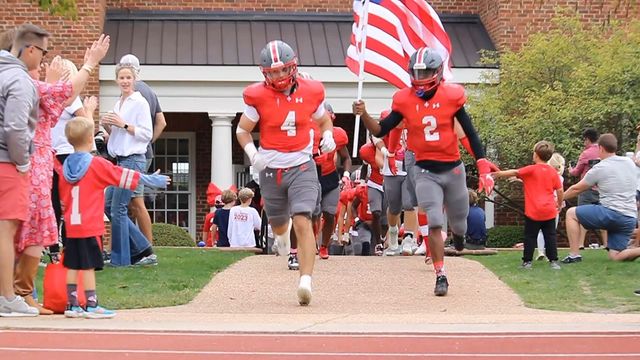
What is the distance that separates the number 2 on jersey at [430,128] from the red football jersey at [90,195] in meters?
3.03

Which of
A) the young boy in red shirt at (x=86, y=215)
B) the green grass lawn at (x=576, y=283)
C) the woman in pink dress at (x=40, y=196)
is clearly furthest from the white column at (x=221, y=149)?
the young boy in red shirt at (x=86, y=215)

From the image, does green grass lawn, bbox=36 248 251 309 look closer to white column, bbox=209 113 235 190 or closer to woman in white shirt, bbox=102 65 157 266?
woman in white shirt, bbox=102 65 157 266

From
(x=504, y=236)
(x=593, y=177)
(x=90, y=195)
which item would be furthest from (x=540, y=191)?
(x=504, y=236)

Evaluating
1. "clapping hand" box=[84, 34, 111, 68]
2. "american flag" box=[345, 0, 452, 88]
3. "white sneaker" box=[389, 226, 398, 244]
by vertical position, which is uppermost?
"american flag" box=[345, 0, 452, 88]

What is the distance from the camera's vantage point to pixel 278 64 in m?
9.88

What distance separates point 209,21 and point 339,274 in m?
13.9

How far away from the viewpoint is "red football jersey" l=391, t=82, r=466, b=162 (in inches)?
429

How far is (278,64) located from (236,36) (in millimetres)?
15063

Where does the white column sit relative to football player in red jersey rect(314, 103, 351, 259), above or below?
above

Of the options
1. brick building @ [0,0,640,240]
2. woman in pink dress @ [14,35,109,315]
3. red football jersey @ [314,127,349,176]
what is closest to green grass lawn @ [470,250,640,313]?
red football jersey @ [314,127,349,176]

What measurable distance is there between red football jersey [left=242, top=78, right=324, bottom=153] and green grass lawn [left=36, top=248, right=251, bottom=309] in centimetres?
154

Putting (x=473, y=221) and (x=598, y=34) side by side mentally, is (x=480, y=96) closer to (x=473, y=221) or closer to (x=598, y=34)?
(x=598, y=34)

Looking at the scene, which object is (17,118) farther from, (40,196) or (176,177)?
(176,177)

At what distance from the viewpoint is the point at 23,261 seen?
9312 mm
